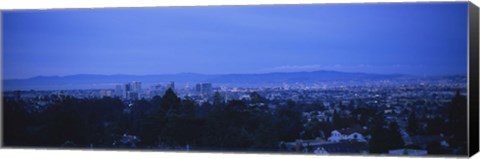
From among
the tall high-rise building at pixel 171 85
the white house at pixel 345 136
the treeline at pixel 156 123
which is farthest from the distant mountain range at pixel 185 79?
the white house at pixel 345 136

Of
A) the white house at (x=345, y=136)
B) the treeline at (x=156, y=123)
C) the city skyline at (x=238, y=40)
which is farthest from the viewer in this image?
the treeline at (x=156, y=123)

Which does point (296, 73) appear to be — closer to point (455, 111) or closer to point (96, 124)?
point (455, 111)

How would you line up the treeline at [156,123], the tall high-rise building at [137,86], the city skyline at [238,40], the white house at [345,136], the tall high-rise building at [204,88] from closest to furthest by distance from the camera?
the city skyline at [238,40], the white house at [345,136], the treeline at [156,123], the tall high-rise building at [204,88], the tall high-rise building at [137,86]

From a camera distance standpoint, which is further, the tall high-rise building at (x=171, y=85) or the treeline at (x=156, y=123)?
the tall high-rise building at (x=171, y=85)

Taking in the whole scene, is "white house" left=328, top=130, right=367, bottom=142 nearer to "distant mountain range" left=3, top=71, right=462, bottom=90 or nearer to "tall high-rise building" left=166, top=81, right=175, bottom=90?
"distant mountain range" left=3, top=71, right=462, bottom=90

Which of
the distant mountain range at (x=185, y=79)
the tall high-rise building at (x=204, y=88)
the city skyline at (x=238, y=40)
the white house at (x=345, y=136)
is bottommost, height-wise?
the white house at (x=345, y=136)

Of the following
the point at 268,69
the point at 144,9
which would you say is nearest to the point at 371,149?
the point at 268,69

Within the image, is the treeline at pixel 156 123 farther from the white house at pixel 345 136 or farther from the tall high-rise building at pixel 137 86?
the white house at pixel 345 136
